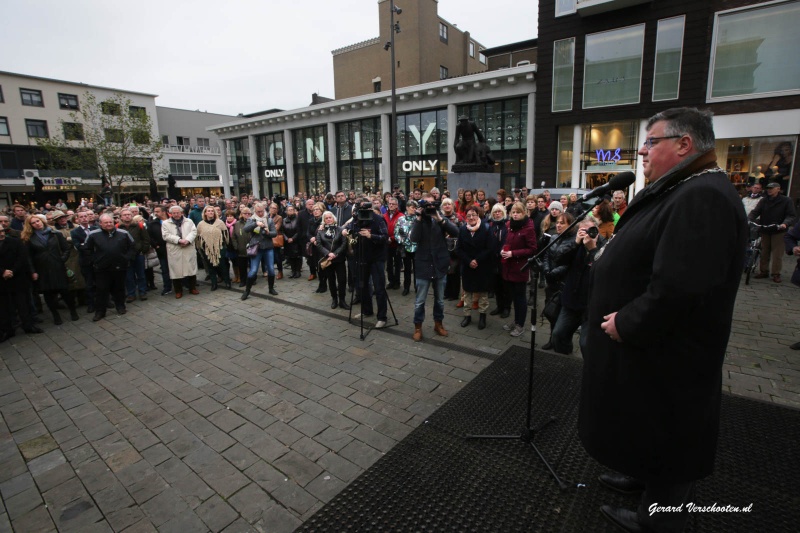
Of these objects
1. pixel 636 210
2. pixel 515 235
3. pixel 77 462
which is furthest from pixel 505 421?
pixel 77 462

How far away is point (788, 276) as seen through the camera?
29.0 ft

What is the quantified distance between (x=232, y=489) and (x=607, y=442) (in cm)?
264

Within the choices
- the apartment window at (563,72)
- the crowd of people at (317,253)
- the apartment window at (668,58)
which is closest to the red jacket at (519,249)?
the crowd of people at (317,253)

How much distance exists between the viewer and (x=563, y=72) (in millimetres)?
18328

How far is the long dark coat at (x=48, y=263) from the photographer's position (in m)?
6.93

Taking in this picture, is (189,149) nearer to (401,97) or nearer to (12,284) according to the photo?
(401,97)

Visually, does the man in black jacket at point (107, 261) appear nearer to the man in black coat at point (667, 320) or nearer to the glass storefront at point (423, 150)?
the man in black coat at point (667, 320)

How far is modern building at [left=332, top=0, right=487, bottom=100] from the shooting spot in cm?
3531

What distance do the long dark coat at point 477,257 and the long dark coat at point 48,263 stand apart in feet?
23.6

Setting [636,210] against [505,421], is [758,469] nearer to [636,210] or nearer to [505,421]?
[505,421]

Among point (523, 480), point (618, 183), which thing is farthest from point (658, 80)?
point (523, 480)

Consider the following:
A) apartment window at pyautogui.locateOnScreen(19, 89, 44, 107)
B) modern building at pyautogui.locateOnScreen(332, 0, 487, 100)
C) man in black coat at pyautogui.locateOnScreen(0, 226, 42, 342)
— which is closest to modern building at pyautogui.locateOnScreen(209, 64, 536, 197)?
modern building at pyautogui.locateOnScreen(332, 0, 487, 100)

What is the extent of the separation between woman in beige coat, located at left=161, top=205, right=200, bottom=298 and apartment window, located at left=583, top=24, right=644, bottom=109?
17.5 m

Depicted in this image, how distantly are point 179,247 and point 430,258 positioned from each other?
5986 millimetres
